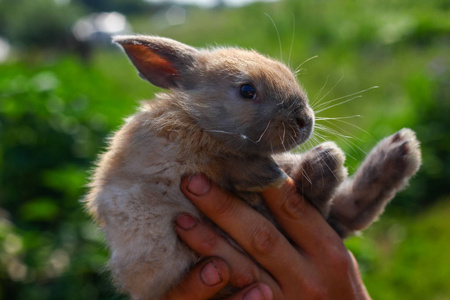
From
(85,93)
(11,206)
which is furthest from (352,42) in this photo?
(11,206)

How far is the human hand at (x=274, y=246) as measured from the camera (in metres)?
2.43

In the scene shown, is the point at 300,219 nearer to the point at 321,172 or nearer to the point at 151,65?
the point at 321,172

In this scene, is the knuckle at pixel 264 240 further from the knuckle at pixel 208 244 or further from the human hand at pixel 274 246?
the knuckle at pixel 208 244

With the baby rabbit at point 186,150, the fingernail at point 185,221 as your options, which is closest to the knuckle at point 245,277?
the baby rabbit at point 186,150

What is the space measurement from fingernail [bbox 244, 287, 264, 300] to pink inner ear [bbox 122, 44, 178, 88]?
1229 mm

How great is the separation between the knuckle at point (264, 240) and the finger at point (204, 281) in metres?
0.21

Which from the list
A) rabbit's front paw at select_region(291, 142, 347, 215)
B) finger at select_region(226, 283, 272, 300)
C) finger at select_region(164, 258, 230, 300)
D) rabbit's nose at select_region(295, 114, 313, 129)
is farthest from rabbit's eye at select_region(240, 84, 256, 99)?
finger at select_region(226, 283, 272, 300)

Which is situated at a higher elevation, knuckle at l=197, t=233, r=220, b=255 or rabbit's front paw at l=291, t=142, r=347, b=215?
rabbit's front paw at l=291, t=142, r=347, b=215

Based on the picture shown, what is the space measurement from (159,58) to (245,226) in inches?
41.2

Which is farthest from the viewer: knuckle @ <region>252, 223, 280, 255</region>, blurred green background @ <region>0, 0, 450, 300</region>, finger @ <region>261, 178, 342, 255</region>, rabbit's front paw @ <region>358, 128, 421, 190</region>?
blurred green background @ <region>0, 0, 450, 300</region>

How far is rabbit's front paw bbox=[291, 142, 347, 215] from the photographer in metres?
2.57

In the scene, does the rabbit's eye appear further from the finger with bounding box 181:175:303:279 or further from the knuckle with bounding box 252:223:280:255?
the knuckle with bounding box 252:223:280:255

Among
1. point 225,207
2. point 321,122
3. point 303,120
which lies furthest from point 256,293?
point 321,122

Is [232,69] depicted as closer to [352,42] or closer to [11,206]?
[11,206]
